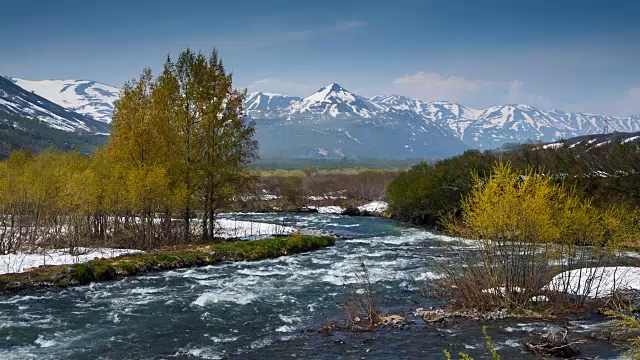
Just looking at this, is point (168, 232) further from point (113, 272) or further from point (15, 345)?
point (15, 345)

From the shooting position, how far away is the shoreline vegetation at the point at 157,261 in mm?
32906

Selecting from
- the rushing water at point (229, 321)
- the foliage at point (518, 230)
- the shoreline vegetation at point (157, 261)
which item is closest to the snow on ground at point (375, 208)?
the shoreline vegetation at point (157, 261)

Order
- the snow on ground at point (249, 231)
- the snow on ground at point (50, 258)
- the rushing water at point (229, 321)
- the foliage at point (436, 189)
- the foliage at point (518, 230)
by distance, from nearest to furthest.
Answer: the rushing water at point (229, 321), the foliage at point (518, 230), the snow on ground at point (50, 258), the snow on ground at point (249, 231), the foliage at point (436, 189)

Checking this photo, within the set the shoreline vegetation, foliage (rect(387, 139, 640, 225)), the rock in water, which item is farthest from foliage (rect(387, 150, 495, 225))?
the rock in water

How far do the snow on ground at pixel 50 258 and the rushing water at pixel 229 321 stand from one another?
231 inches

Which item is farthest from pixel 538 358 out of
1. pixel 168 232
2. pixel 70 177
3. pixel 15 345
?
pixel 70 177

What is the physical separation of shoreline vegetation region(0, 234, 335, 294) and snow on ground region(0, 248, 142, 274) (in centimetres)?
159

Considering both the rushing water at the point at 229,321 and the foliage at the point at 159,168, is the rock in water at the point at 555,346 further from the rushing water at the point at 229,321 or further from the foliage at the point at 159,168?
the foliage at the point at 159,168

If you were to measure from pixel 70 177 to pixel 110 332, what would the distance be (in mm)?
27126

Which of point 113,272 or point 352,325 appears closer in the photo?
point 352,325

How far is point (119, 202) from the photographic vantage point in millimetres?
47500

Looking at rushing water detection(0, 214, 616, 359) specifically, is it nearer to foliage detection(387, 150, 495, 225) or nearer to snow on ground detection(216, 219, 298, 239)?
snow on ground detection(216, 219, 298, 239)

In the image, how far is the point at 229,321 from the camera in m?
26.8

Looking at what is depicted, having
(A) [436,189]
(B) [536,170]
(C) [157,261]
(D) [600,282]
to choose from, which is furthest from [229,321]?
(B) [536,170]
